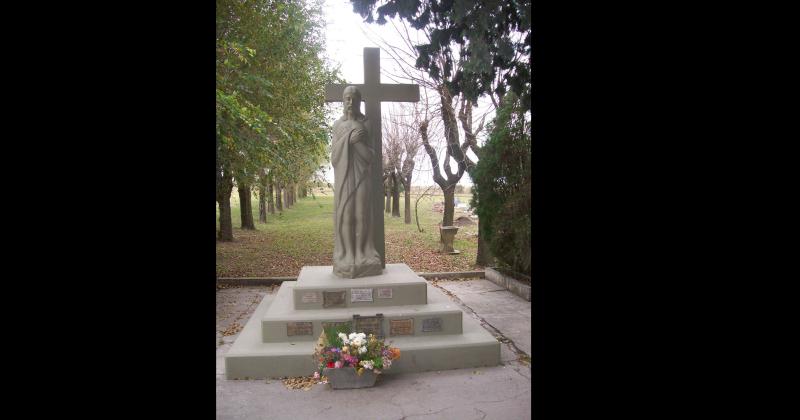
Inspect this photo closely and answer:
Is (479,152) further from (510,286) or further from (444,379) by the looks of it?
(444,379)

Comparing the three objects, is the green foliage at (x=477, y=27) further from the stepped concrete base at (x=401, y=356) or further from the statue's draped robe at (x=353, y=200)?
the stepped concrete base at (x=401, y=356)

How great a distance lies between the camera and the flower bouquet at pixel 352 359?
15.0ft

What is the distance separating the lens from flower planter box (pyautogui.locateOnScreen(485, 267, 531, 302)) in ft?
29.0

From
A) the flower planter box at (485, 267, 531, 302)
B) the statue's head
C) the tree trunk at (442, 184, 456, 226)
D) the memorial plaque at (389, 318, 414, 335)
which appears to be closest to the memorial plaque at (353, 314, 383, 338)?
the memorial plaque at (389, 318, 414, 335)

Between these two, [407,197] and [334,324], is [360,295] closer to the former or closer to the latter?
[334,324]

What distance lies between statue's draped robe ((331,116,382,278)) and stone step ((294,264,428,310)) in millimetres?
228

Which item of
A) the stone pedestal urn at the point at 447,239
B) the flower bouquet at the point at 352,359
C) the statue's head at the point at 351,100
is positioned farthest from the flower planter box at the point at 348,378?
the stone pedestal urn at the point at 447,239

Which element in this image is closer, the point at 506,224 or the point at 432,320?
the point at 432,320

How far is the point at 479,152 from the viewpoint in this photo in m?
10.3

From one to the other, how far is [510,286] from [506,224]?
1.20m

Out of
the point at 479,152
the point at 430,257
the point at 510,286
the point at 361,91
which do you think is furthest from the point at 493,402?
the point at 430,257

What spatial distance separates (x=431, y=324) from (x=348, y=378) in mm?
1190

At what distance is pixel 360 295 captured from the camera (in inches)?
217

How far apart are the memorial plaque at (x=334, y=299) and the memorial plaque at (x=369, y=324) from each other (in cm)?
33
